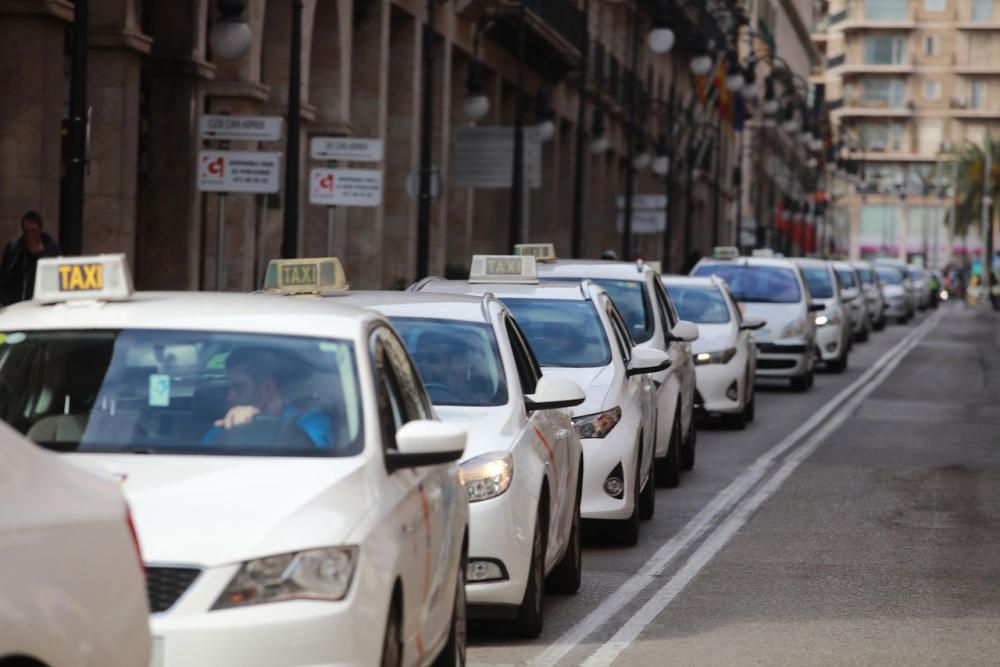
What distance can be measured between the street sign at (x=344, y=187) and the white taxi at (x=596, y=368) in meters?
11.3

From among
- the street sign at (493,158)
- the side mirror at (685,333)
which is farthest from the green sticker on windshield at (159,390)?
the street sign at (493,158)

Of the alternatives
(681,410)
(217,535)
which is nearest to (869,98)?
(681,410)

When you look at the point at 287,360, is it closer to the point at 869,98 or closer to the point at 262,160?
the point at 262,160

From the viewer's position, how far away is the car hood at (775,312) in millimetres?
29734

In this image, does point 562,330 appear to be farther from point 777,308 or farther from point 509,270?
point 777,308

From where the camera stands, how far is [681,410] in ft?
55.6

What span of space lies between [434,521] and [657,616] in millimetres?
3382

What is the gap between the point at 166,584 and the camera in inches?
231

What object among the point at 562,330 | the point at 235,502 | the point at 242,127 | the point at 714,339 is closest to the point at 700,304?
the point at 714,339

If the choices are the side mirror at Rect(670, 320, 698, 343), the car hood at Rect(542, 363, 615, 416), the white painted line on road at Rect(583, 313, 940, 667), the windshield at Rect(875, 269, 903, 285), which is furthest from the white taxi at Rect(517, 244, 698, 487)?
the windshield at Rect(875, 269, 903, 285)

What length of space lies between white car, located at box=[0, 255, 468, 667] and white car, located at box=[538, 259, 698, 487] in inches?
342

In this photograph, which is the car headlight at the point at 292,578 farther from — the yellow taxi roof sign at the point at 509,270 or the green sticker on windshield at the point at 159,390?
the yellow taxi roof sign at the point at 509,270

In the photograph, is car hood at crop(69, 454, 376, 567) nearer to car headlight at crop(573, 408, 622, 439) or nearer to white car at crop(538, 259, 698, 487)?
car headlight at crop(573, 408, 622, 439)

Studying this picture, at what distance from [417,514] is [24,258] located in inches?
478
